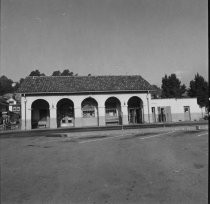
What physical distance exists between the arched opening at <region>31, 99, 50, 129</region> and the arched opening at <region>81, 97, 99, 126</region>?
15.2 ft

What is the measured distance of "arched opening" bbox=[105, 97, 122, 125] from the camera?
3338 cm

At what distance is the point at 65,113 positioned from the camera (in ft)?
108

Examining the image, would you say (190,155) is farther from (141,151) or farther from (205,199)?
(205,199)

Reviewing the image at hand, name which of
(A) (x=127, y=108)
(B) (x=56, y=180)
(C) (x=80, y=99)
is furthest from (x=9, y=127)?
(B) (x=56, y=180)

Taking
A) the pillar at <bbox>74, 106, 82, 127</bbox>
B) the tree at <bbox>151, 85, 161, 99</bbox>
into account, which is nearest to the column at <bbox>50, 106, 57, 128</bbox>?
the pillar at <bbox>74, 106, 82, 127</bbox>

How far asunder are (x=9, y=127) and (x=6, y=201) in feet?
97.1

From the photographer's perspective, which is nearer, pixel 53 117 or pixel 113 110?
pixel 53 117

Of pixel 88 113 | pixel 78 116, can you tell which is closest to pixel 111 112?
pixel 88 113

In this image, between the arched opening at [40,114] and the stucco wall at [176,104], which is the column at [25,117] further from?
the stucco wall at [176,104]

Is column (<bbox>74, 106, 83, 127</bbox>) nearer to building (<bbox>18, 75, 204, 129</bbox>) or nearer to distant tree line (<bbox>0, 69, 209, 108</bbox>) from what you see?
building (<bbox>18, 75, 204, 129</bbox>)

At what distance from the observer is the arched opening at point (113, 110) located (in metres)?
33.4

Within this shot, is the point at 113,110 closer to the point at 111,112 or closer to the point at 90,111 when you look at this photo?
the point at 111,112

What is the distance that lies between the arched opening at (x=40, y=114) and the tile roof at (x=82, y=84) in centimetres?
213

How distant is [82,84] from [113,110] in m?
5.41
